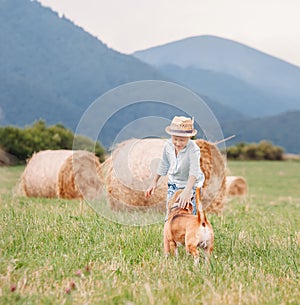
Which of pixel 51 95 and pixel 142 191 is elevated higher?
pixel 51 95

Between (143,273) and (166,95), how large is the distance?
250cm

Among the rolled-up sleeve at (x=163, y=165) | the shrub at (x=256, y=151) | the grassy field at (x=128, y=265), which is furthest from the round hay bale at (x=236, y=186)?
the shrub at (x=256, y=151)

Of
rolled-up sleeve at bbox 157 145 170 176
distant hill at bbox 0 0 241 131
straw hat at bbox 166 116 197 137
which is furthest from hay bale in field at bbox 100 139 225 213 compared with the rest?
distant hill at bbox 0 0 241 131

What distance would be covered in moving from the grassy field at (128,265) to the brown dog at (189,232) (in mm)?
124

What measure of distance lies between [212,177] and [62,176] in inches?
138

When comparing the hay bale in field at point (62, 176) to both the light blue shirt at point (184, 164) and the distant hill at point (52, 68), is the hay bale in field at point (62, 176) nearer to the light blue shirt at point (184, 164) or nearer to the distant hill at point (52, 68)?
the light blue shirt at point (184, 164)

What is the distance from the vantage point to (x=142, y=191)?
9414 mm

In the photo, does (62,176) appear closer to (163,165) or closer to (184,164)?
(163,165)

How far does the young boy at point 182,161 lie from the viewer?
5.14 m

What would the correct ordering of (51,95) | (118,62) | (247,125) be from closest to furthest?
(247,125) → (51,95) → (118,62)

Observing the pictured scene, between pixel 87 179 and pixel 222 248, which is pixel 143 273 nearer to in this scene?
pixel 222 248

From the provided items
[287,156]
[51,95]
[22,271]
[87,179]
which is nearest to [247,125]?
[287,156]

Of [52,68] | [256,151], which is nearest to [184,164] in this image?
[256,151]

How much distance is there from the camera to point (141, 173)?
8984mm
